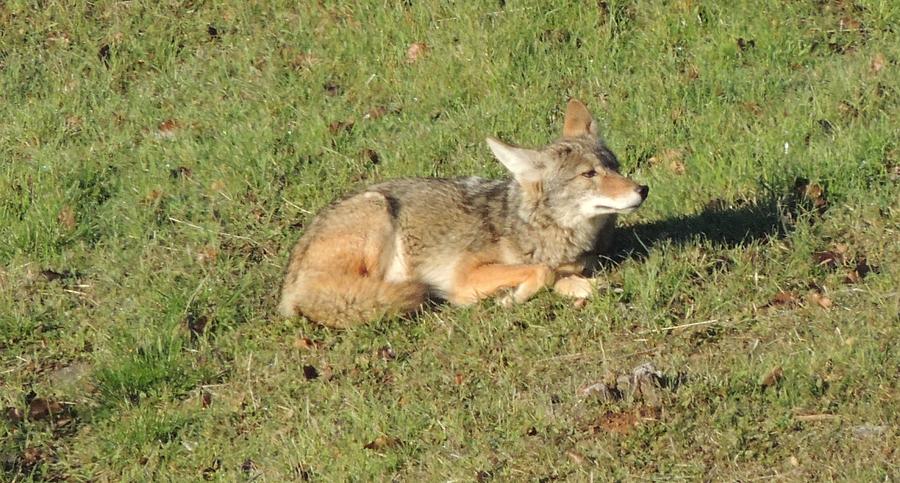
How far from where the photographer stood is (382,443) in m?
6.19

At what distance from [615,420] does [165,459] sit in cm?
246

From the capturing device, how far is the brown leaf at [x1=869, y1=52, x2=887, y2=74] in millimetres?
9242

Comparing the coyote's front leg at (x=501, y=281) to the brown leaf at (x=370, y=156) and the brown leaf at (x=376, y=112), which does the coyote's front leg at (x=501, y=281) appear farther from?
the brown leaf at (x=376, y=112)

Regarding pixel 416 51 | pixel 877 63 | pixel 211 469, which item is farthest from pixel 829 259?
pixel 416 51

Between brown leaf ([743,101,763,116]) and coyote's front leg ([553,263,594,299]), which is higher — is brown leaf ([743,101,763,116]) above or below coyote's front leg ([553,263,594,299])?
above

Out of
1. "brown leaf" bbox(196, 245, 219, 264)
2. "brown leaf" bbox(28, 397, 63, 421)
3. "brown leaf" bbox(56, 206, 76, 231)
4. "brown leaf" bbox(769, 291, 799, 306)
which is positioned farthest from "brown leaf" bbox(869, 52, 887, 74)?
"brown leaf" bbox(28, 397, 63, 421)

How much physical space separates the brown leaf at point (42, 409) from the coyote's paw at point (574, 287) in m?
3.03

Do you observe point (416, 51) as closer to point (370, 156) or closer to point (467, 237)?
point (370, 156)

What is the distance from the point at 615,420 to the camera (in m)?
5.93

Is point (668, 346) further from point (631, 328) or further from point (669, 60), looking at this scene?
point (669, 60)

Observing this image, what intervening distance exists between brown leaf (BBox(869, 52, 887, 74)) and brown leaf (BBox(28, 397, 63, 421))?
635cm

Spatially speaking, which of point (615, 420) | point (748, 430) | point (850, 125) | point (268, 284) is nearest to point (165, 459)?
point (268, 284)

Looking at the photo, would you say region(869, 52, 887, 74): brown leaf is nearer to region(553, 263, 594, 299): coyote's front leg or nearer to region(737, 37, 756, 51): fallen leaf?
region(737, 37, 756, 51): fallen leaf

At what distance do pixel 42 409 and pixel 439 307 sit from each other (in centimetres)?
242
